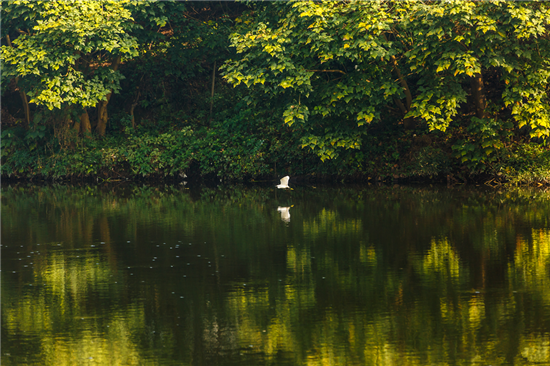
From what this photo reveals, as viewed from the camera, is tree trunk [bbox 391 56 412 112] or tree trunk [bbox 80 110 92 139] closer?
tree trunk [bbox 391 56 412 112]

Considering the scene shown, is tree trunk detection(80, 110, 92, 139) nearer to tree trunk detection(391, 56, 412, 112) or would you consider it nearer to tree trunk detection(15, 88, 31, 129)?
tree trunk detection(15, 88, 31, 129)

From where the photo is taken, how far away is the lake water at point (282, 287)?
249 inches

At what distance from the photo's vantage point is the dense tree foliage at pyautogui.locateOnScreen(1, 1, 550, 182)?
64.0 ft

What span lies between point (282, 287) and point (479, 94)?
15287 millimetres

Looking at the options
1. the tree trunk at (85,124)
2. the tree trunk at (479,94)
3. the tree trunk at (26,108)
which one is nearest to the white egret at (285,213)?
the tree trunk at (479,94)

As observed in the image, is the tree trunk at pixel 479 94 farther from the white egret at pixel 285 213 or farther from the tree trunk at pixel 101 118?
the tree trunk at pixel 101 118

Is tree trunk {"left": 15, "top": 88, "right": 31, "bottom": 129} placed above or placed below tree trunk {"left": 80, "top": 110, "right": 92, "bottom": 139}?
above

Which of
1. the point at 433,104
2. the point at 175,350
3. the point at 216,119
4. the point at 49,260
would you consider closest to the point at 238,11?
the point at 216,119

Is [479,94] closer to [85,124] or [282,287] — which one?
[85,124]

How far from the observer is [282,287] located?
28.3ft

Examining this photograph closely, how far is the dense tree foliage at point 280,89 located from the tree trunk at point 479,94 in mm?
61

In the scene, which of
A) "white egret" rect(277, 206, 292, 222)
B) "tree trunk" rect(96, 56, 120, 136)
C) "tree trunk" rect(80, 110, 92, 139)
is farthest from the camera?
"tree trunk" rect(96, 56, 120, 136)

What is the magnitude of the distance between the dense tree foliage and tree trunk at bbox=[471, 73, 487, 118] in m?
0.06

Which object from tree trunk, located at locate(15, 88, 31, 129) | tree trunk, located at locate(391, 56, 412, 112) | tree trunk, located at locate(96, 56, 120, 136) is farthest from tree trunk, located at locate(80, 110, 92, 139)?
tree trunk, located at locate(391, 56, 412, 112)
